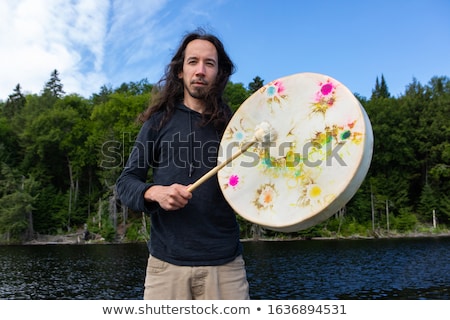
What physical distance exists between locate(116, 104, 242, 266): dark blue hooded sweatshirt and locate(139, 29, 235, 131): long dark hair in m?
0.06

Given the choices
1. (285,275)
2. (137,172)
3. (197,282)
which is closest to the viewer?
(197,282)

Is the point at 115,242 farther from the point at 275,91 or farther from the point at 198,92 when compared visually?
the point at 275,91

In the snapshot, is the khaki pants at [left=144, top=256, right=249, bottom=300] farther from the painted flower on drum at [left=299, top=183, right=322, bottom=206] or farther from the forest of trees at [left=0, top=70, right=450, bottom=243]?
the forest of trees at [left=0, top=70, right=450, bottom=243]

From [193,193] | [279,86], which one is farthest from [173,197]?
[279,86]

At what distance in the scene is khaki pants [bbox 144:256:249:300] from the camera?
220cm

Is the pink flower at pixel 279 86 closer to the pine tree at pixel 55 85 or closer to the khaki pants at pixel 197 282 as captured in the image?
the khaki pants at pixel 197 282

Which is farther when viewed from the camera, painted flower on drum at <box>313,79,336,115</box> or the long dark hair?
the long dark hair

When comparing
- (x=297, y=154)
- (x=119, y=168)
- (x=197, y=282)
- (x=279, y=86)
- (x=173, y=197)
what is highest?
(x=119, y=168)

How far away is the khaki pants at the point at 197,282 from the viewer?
2.20m

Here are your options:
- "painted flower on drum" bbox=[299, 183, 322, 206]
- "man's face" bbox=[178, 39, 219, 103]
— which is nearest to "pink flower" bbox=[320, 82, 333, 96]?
"painted flower on drum" bbox=[299, 183, 322, 206]

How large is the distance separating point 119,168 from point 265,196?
4534 cm

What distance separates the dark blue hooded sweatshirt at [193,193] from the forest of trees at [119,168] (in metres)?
39.8

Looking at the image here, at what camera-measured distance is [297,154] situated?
2311 mm
